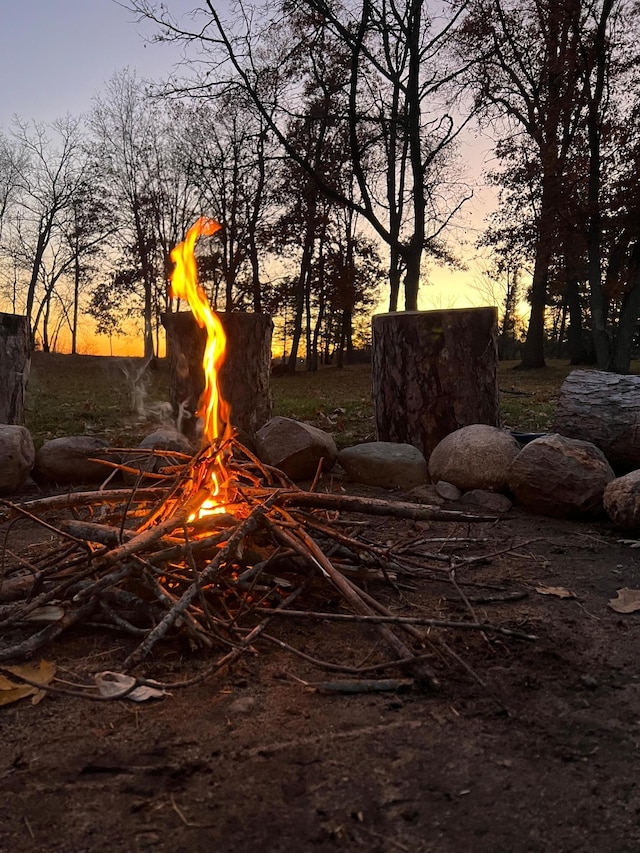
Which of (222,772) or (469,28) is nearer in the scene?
(222,772)

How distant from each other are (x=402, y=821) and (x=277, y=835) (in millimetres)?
290

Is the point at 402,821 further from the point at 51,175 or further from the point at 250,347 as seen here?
the point at 51,175

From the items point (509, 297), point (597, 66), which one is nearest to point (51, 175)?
point (597, 66)

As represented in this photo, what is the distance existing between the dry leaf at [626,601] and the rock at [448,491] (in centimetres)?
205

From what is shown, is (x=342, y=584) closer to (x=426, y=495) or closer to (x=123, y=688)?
(x=123, y=688)

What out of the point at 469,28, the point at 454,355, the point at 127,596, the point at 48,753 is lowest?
the point at 48,753

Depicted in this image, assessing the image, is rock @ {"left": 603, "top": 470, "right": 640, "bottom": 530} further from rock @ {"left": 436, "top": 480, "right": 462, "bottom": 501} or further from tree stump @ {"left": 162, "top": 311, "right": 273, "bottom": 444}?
tree stump @ {"left": 162, "top": 311, "right": 273, "bottom": 444}

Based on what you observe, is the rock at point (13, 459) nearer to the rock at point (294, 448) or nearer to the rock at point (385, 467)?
the rock at point (294, 448)

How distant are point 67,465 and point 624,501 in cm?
432

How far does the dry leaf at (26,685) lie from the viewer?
2053 millimetres

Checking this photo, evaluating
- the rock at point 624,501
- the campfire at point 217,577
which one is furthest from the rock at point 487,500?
the campfire at point 217,577

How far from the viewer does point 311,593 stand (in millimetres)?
2818

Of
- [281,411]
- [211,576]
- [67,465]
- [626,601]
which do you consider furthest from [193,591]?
[281,411]

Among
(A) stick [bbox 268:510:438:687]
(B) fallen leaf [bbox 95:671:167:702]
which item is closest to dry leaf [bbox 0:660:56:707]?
(B) fallen leaf [bbox 95:671:167:702]
